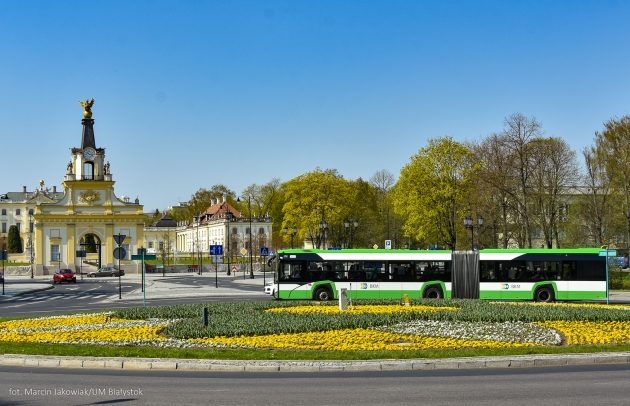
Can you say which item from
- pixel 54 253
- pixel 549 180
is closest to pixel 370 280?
pixel 549 180

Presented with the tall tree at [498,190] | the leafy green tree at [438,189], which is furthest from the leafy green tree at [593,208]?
the leafy green tree at [438,189]

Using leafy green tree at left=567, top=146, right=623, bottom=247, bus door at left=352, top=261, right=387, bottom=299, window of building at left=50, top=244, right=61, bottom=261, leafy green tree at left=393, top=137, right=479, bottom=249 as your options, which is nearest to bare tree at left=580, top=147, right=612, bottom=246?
leafy green tree at left=567, top=146, right=623, bottom=247

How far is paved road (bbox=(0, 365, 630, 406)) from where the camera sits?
14039 millimetres

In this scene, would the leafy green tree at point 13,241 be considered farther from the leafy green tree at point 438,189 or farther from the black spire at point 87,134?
the leafy green tree at point 438,189

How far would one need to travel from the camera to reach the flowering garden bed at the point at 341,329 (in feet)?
71.9

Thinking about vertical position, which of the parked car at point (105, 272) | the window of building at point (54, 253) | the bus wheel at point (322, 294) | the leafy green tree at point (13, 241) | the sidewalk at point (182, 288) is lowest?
the sidewalk at point (182, 288)

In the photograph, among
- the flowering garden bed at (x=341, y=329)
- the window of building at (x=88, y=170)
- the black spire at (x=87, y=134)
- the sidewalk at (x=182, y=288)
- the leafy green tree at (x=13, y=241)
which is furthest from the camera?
the leafy green tree at (x=13, y=241)

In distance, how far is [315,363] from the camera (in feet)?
60.5

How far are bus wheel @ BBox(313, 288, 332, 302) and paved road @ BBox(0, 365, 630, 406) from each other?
22.4 meters

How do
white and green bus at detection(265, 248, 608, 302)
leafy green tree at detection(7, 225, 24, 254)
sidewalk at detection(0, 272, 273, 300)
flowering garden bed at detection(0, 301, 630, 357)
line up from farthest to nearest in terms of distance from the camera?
leafy green tree at detection(7, 225, 24, 254) → sidewalk at detection(0, 272, 273, 300) → white and green bus at detection(265, 248, 608, 302) → flowering garden bed at detection(0, 301, 630, 357)

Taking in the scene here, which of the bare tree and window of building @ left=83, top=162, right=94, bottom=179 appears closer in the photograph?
the bare tree

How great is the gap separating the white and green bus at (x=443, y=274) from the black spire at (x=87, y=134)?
254 ft

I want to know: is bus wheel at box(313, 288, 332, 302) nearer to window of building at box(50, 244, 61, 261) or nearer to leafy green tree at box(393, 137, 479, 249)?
leafy green tree at box(393, 137, 479, 249)

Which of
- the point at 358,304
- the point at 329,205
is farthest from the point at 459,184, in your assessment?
the point at 358,304
